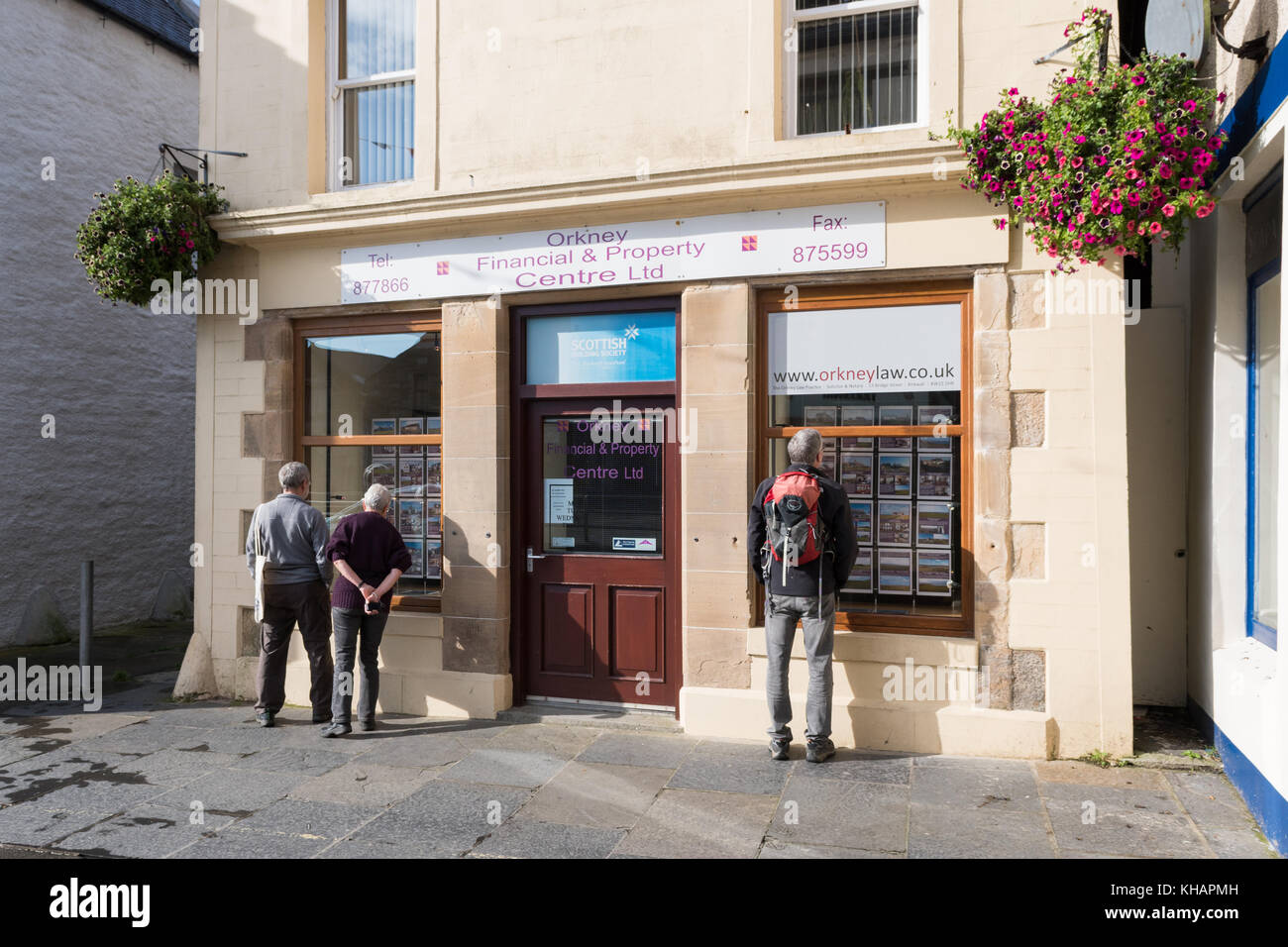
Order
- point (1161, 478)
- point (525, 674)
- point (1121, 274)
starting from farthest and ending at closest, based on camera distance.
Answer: point (525, 674) → point (1161, 478) → point (1121, 274)

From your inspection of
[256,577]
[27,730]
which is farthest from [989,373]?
[27,730]

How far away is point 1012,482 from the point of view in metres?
6.02

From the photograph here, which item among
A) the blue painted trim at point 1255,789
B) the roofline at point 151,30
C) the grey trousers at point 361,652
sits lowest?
the blue painted trim at point 1255,789

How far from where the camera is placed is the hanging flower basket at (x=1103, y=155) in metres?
5.22

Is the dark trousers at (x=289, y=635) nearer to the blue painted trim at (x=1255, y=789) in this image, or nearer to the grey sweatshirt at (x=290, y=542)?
the grey sweatshirt at (x=290, y=542)

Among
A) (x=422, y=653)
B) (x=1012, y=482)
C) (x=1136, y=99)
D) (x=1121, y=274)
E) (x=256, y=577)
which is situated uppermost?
(x=1136, y=99)

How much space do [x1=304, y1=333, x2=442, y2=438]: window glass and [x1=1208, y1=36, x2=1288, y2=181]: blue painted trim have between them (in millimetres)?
5483

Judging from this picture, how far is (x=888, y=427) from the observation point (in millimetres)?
6398

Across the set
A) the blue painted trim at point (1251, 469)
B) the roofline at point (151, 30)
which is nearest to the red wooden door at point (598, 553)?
the blue painted trim at point (1251, 469)

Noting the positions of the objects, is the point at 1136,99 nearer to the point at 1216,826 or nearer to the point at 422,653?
the point at 1216,826

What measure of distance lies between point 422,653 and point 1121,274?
220 inches

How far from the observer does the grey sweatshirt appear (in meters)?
6.95

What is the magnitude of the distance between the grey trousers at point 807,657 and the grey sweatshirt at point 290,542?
10.9 feet

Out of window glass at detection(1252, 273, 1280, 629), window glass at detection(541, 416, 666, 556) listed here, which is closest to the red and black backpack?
window glass at detection(541, 416, 666, 556)
